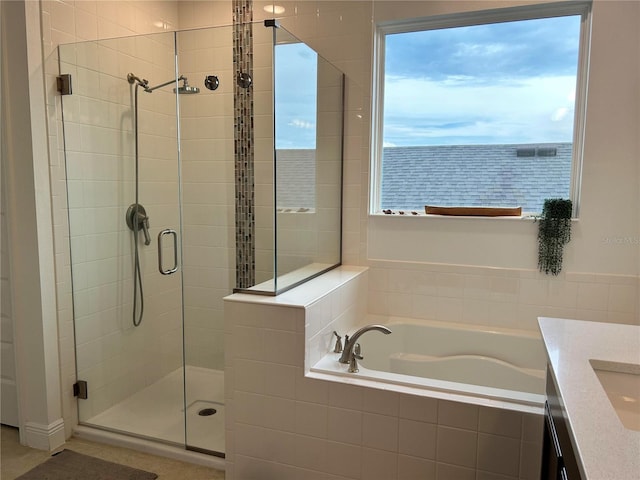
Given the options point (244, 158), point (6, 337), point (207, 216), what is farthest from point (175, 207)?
point (6, 337)

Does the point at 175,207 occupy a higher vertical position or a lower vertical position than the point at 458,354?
higher

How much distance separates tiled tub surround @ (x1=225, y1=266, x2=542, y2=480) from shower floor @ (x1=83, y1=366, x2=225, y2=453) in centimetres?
37

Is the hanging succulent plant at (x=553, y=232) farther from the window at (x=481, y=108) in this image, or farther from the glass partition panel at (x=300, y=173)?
the glass partition panel at (x=300, y=173)

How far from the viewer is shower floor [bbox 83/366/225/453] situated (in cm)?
249

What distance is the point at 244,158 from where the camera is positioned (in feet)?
8.64

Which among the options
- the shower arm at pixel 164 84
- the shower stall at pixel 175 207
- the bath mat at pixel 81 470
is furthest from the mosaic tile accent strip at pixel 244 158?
the bath mat at pixel 81 470

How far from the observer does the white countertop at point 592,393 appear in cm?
79

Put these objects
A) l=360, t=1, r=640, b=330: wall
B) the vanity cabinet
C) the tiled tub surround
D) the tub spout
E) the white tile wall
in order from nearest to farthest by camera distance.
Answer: the vanity cabinet < the tiled tub surround < the tub spout < l=360, t=1, r=640, b=330: wall < the white tile wall

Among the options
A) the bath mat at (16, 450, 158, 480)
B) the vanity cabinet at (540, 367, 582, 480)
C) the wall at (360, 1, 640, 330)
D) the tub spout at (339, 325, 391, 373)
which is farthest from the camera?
the wall at (360, 1, 640, 330)

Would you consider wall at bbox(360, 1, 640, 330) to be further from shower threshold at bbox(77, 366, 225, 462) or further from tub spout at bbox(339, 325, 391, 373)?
shower threshold at bbox(77, 366, 225, 462)

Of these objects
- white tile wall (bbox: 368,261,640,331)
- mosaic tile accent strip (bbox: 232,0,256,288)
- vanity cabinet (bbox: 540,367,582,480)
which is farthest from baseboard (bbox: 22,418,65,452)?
vanity cabinet (bbox: 540,367,582,480)

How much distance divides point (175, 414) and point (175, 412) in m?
0.02

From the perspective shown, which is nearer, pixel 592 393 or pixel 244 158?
pixel 592 393

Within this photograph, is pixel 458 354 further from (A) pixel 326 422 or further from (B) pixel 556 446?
(B) pixel 556 446
